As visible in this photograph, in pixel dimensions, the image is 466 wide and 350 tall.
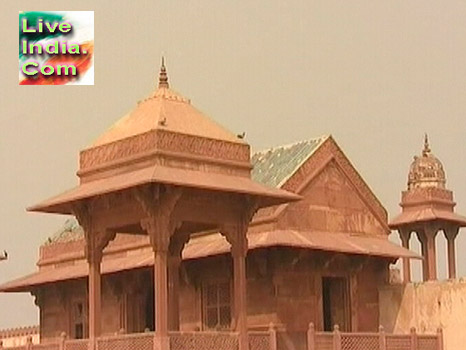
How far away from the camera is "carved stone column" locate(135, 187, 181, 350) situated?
778 inches

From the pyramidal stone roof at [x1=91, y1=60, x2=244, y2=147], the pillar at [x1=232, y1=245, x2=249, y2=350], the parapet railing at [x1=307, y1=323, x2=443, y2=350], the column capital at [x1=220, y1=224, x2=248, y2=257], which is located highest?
the pyramidal stone roof at [x1=91, y1=60, x2=244, y2=147]

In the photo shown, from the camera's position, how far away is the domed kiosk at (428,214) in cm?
2955

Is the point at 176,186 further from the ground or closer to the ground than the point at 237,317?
further from the ground

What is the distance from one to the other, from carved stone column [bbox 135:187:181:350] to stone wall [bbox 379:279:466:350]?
7.13m

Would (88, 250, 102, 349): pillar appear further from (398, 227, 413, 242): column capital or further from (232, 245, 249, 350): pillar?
(398, 227, 413, 242): column capital

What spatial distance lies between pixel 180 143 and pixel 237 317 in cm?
357

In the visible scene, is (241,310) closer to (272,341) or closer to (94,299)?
(272,341)

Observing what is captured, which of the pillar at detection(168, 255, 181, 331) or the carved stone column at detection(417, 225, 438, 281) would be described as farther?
the carved stone column at detection(417, 225, 438, 281)

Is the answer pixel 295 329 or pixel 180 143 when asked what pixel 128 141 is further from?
pixel 295 329

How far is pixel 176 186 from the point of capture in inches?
795

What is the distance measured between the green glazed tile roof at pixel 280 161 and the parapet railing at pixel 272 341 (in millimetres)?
3792

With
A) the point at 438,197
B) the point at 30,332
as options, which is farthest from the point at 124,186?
the point at 30,332

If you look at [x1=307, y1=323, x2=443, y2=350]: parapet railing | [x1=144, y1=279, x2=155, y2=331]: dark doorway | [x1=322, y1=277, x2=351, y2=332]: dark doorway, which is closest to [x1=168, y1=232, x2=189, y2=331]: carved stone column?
[x1=307, y1=323, x2=443, y2=350]: parapet railing

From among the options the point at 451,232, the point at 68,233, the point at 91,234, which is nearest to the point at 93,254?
the point at 91,234
